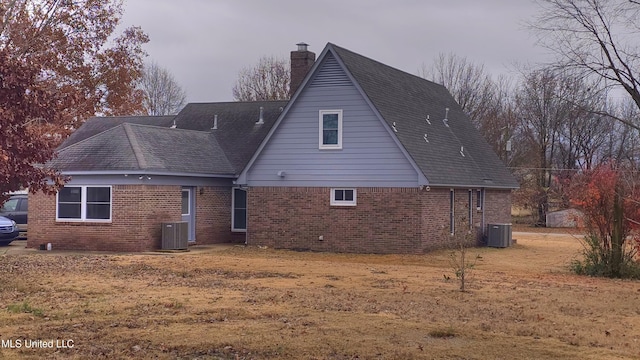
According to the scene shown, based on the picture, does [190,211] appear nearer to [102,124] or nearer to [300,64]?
[300,64]

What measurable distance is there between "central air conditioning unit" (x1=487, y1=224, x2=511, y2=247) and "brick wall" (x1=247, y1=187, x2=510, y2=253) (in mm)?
2638

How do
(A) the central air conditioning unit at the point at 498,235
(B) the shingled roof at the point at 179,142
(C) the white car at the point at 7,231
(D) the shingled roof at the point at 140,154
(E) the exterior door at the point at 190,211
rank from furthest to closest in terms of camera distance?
(A) the central air conditioning unit at the point at 498,235, (C) the white car at the point at 7,231, (E) the exterior door at the point at 190,211, (B) the shingled roof at the point at 179,142, (D) the shingled roof at the point at 140,154

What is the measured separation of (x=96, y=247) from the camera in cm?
2447

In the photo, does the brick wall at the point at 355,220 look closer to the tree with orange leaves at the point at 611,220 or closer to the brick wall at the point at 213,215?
the brick wall at the point at 213,215

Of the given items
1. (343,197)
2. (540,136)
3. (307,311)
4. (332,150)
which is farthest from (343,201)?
(540,136)

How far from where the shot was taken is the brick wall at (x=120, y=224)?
78.8 feet

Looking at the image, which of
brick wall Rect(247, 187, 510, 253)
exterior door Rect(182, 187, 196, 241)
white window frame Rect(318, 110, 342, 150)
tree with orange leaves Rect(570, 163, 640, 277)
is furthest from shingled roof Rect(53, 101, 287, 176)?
tree with orange leaves Rect(570, 163, 640, 277)

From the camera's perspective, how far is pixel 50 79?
129 feet

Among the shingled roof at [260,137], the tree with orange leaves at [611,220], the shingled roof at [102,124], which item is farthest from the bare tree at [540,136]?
the tree with orange leaves at [611,220]

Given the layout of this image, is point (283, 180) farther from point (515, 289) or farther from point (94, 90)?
point (94, 90)

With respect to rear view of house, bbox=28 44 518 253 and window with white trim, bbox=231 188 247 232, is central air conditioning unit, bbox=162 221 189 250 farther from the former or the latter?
window with white trim, bbox=231 188 247 232

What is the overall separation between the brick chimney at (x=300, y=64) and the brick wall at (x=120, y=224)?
26.9 ft

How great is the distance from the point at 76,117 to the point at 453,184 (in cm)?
2716

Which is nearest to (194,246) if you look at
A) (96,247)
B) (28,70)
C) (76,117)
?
(96,247)
